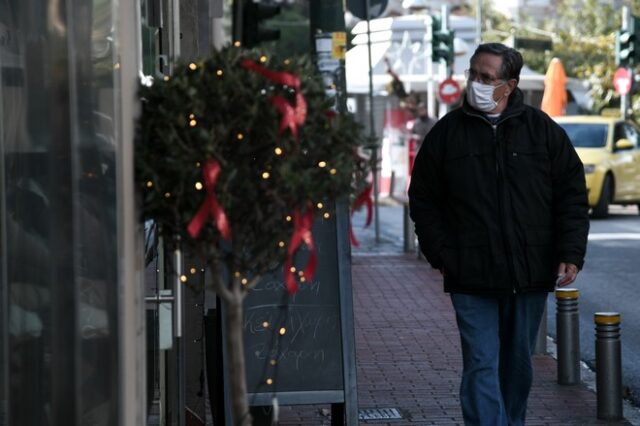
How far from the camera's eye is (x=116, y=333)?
11.5 ft

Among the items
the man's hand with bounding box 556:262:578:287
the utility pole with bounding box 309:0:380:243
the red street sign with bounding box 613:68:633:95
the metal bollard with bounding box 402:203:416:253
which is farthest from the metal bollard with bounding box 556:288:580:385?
the red street sign with bounding box 613:68:633:95

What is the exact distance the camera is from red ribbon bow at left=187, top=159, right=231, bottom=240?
A: 3136 mm

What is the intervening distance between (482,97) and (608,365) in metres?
2.20

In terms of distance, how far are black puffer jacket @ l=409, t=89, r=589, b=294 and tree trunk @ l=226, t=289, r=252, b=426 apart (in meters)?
2.40

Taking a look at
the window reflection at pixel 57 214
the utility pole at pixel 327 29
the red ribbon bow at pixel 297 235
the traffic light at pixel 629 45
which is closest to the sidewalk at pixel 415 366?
the utility pole at pixel 327 29

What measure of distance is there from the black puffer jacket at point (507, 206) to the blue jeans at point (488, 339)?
10cm

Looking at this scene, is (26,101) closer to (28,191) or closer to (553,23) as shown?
(28,191)

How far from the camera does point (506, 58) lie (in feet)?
19.4

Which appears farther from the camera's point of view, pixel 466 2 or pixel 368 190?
pixel 466 2

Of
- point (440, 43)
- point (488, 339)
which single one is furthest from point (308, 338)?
point (440, 43)

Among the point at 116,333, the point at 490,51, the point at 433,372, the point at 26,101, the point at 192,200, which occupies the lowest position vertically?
the point at 433,372

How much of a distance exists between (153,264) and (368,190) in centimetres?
252

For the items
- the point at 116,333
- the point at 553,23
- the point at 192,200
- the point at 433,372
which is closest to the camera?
the point at 192,200

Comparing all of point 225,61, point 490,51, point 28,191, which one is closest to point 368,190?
point 225,61
